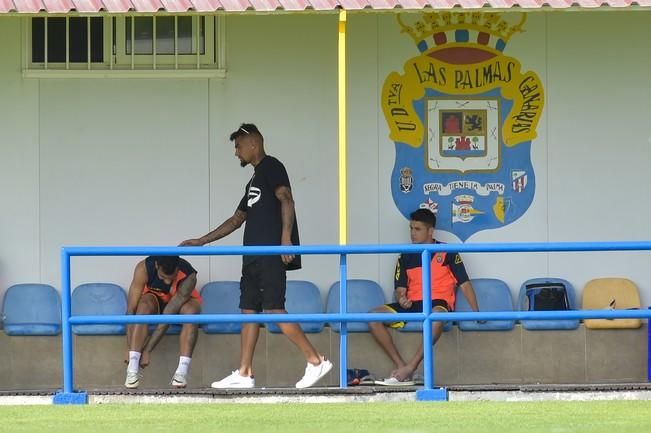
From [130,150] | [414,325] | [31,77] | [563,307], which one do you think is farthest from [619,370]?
[31,77]

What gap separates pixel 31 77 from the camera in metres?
14.0

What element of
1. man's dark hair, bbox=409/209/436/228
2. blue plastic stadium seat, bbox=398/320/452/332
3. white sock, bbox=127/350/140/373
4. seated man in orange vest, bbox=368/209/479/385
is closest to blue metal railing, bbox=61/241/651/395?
white sock, bbox=127/350/140/373

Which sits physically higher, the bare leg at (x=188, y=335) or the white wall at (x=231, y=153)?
the white wall at (x=231, y=153)

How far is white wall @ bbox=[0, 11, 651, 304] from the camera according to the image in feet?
46.1

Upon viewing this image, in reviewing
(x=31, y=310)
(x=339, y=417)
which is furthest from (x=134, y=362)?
(x=339, y=417)

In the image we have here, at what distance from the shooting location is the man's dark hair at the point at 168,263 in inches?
526

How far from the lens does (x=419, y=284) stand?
13.6 metres

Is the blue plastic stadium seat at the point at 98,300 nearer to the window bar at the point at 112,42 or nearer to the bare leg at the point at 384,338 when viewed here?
the window bar at the point at 112,42

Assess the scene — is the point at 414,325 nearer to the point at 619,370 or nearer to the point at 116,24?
the point at 619,370

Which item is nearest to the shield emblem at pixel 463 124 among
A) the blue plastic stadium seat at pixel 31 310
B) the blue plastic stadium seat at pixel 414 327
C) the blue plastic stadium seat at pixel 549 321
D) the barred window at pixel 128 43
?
the blue plastic stadium seat at pixel 549 321

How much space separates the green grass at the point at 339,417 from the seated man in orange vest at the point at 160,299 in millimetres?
1212

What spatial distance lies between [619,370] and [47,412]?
183 inches

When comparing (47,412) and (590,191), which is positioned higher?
(590,191)

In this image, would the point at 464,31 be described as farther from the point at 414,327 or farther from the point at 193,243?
the point at 193,243
